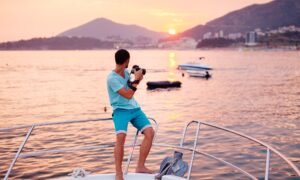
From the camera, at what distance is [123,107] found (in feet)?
17.5

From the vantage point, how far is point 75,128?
22.9 metres

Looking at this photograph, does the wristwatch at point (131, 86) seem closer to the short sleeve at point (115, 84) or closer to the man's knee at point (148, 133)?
the short sleeve at point (115, 84)

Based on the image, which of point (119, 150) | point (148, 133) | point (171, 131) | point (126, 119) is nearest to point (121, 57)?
point (126, 119)

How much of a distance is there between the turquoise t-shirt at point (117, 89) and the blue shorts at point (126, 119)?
0.07 meters

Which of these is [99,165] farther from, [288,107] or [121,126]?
[288,107]

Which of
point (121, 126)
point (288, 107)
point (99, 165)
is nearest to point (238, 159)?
point (99, 165)

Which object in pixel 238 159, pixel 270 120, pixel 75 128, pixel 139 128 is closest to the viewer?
pixel 139 128

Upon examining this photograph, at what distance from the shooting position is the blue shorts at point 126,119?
5258 mm

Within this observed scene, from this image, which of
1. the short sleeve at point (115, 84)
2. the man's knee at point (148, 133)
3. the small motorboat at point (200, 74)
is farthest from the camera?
the small motorboat at point (200, 74)

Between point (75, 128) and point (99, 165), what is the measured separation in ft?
27.4

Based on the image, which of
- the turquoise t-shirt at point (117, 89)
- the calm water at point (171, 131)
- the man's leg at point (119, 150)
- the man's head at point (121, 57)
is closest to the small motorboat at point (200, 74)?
the calm water at point (171, 131)

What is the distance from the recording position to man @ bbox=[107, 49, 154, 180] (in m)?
5.15

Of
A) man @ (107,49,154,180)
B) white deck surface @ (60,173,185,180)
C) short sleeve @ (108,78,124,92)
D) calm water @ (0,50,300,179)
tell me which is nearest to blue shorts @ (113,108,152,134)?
man @ (107,49,154,180)

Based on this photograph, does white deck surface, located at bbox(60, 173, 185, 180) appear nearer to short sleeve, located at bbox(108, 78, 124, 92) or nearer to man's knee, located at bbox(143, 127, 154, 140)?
man's knee, located at bbox(143, 127, 154, 140)
